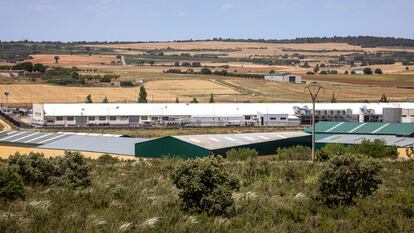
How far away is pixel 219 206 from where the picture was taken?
20000 millimetres

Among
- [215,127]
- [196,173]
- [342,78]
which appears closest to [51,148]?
[215,127]

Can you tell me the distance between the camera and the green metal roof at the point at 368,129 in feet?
190

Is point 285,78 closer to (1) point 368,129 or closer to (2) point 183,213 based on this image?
(1) point 368,129

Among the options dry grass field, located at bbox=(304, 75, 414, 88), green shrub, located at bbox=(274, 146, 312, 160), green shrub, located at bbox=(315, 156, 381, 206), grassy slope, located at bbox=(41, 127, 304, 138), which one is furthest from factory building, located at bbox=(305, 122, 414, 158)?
dry grass field, located at bbox=(304, 75, 414, 88)

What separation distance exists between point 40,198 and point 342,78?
133 meters

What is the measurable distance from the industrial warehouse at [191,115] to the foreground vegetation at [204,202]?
58.7 metres

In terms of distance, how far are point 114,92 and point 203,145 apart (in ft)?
246

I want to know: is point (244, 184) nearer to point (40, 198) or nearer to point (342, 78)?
point (40, 198)

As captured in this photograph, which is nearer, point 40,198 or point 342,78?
point 40,198

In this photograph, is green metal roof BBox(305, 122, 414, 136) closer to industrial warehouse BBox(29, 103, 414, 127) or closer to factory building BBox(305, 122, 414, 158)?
factory building BBox(305, 122, 414, 158)

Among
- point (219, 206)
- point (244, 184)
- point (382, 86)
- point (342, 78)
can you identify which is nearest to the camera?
point (219, 206)

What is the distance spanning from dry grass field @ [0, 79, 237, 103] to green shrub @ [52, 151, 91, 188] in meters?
82.4

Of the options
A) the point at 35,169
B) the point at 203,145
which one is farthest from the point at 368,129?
the point at 35,169

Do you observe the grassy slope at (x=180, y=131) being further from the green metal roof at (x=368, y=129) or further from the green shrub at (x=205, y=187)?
the green shrub at (x=205, y=187)
